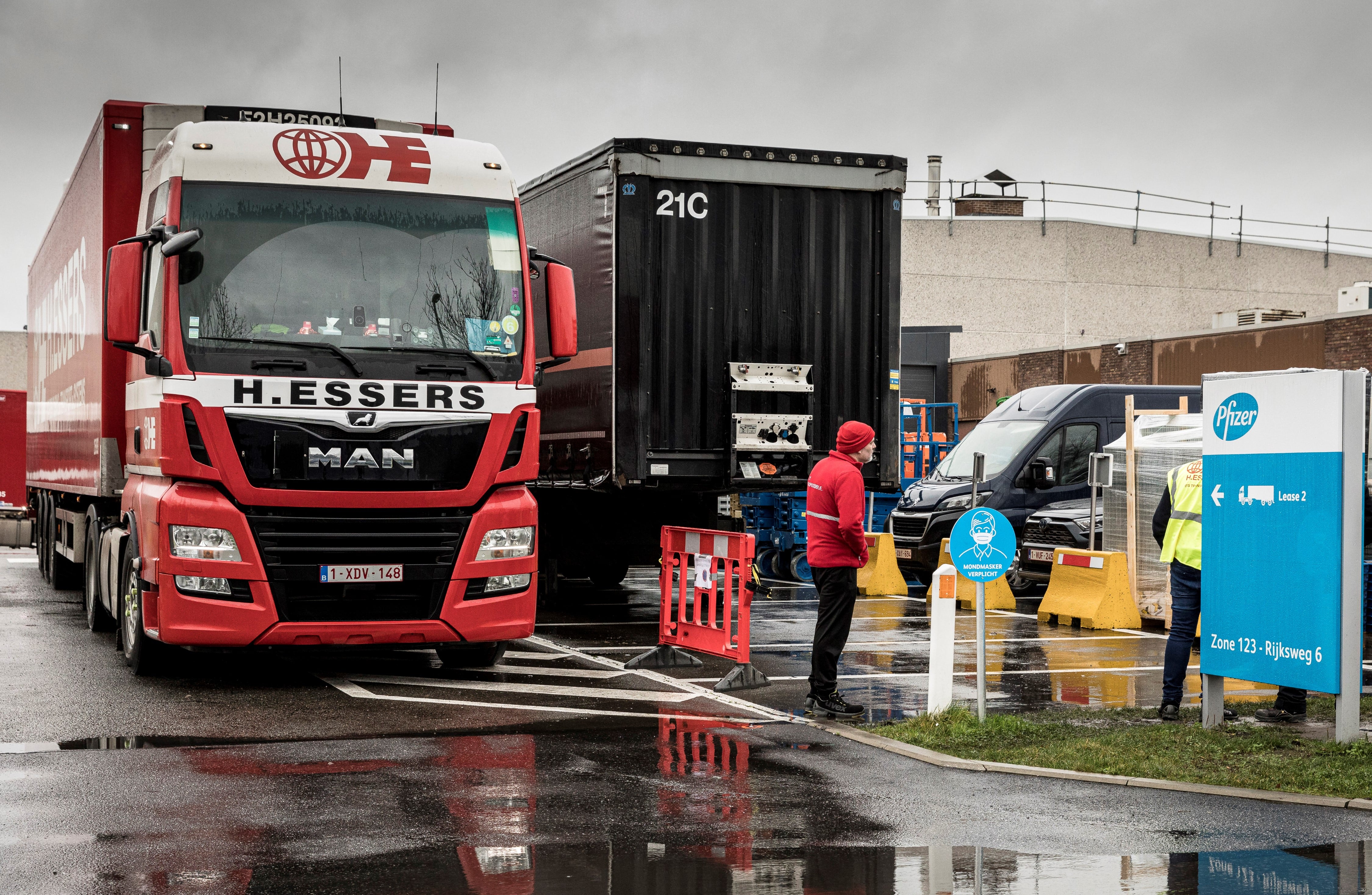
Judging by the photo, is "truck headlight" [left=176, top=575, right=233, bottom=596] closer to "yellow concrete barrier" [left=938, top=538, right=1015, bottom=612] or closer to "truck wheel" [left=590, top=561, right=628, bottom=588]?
"truck wheel" [left=590, top=561, right=628, bottom=588]

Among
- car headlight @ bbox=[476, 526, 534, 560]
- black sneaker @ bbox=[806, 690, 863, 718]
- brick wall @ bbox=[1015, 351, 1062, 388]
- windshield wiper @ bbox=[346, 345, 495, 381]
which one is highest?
brick wall @ bbox=[1015, 351, 1062, 388]

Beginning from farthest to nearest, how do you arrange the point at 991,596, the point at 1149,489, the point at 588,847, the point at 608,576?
the point at 608,576
the point at 991,596
the point at 1149,489
the point at 588,847

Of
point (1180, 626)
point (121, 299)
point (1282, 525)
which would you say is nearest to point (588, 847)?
point (1282, 525)

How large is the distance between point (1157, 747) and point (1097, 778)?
0.95 metres

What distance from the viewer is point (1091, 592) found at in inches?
611

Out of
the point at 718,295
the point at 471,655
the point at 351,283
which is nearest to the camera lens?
the point at 351,283

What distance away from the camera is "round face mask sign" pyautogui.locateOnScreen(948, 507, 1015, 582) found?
909 centimetres

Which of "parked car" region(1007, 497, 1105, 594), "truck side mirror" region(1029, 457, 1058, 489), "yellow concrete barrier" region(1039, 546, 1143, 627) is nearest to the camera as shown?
"yellow concrete barrier" region(1039, 546, 1143, 627)

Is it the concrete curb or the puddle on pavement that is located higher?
the puddle on pavement

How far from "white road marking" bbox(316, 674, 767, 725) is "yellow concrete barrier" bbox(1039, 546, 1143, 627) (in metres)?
6.73

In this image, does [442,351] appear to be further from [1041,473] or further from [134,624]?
[1041,473]

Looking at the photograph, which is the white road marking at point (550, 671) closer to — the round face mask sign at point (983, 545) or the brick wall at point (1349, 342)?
the round face mask sign at point (983, 545)

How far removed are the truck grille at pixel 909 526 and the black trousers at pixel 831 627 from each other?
29.7 ft

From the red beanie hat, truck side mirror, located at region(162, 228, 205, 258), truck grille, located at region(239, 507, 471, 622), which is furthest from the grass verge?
truck side mirror, located at region(162, 228, 205, 258)
